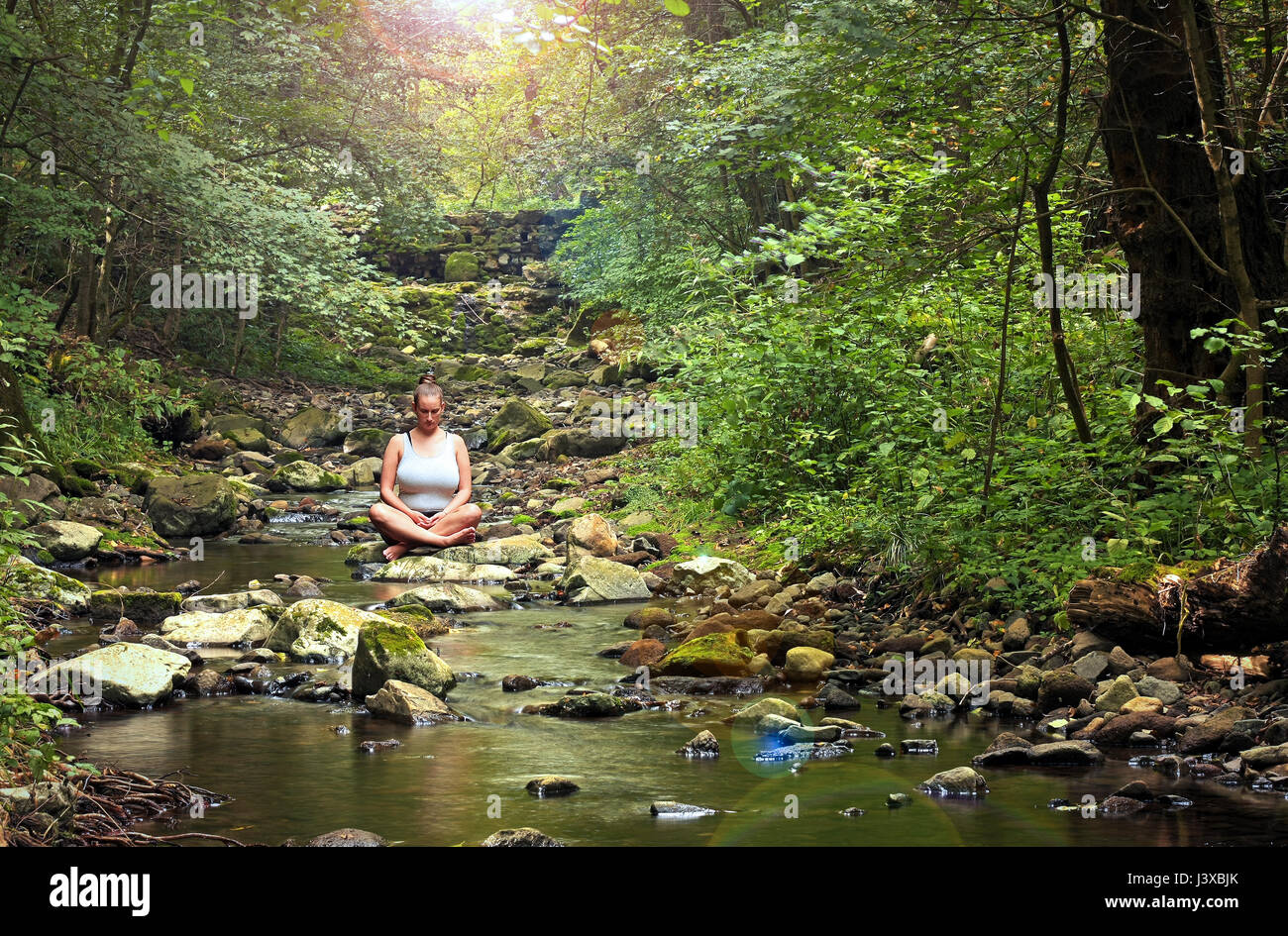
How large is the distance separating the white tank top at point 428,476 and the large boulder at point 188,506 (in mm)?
3776

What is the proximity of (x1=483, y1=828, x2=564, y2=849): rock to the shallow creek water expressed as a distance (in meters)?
0.17

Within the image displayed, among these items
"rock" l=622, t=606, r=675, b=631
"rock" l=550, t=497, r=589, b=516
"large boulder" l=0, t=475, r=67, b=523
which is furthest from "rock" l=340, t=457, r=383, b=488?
"rock" l=622, t=606, r=675, b=631

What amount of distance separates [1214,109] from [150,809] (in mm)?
7064

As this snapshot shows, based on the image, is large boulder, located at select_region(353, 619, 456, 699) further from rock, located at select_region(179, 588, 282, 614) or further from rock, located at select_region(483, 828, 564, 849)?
rock, located at select_region(483, 828, 564, 849)

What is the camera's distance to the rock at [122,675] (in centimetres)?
649

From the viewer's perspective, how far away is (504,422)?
21.1 metres

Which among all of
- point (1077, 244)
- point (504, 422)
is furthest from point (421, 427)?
point (504, 422)

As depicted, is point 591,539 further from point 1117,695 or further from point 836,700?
point 1117,695

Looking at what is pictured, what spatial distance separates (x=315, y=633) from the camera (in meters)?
8.05

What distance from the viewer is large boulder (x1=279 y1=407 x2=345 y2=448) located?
21.8 metres

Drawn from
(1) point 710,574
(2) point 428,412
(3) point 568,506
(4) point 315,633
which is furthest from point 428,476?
(3) point 568,506

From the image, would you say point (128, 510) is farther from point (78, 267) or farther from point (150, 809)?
point (150, 809)

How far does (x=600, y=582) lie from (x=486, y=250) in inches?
1300

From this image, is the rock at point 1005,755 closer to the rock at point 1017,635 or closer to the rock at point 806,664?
the rock at point 1017,635
